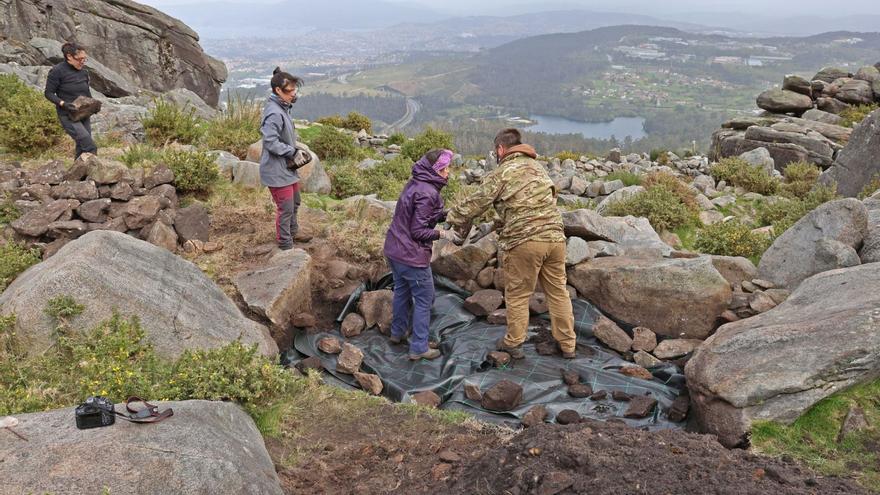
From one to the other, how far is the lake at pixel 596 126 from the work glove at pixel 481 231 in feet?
290

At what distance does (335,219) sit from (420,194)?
146 inches

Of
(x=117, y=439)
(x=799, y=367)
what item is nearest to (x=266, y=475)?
(x=117, y=439)

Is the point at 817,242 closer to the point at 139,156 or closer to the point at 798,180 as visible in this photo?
the point at 798,180

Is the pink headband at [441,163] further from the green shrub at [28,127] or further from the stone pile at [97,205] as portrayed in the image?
the green shrub at [28,127]

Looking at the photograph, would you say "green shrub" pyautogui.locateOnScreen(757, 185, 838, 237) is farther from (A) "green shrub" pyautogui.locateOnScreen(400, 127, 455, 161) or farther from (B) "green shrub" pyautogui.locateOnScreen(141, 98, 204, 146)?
(B) "green shrub" pyautogui.locateOnScreen(141, 98, 204, 146)

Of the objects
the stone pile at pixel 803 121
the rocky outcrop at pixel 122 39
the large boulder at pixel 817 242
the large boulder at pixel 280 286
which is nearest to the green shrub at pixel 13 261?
the large boulder at pixel 280 286

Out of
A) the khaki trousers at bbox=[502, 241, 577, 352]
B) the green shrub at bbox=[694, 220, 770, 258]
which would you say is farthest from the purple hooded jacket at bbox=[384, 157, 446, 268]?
the green shrub at bbox=[694, 220, 770, 258]

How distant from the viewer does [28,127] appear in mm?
10898

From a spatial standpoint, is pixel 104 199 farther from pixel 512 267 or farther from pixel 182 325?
pixel 512 267

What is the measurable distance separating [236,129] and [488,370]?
32.0 feet

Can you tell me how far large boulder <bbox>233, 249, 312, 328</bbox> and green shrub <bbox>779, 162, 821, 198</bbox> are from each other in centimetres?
1110

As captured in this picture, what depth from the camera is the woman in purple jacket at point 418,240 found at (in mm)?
6492

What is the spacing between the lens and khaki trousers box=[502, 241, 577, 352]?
21.7 ft

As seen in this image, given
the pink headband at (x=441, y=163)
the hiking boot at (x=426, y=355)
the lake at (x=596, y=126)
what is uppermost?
the pink headband at (x=441, y=163)
